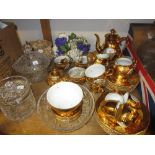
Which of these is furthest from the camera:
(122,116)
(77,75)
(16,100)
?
(77,75)

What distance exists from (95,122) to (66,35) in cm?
46

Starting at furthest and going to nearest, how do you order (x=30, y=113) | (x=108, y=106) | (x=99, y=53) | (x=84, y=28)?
(x=84, y=28) < (x=99, y=53) < (x=30, y=113) < (x=108, y=106)

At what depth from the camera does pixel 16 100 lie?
0.62 meters

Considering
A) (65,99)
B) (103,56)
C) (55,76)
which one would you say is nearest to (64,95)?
(65,99)

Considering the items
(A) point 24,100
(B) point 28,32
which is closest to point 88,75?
(A) point 24,100

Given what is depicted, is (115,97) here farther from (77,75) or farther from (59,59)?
(59,59)

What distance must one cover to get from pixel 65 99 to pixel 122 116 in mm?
199

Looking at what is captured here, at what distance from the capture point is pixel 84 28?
2.86 feet

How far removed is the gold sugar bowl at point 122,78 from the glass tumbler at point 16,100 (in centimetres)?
30

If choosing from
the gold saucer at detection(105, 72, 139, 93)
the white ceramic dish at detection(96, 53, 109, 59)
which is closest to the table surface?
the gold saucer at detection(105, 72, 139, 93)

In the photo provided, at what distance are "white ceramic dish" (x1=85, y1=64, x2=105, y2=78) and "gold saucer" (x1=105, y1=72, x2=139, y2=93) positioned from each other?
39 millimetres

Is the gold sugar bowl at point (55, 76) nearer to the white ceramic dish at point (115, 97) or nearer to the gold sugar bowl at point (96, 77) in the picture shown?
the gold sugar bowl at point (96, 77)

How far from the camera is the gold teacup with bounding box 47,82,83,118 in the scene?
561mm

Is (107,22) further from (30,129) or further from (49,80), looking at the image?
(30,129)
